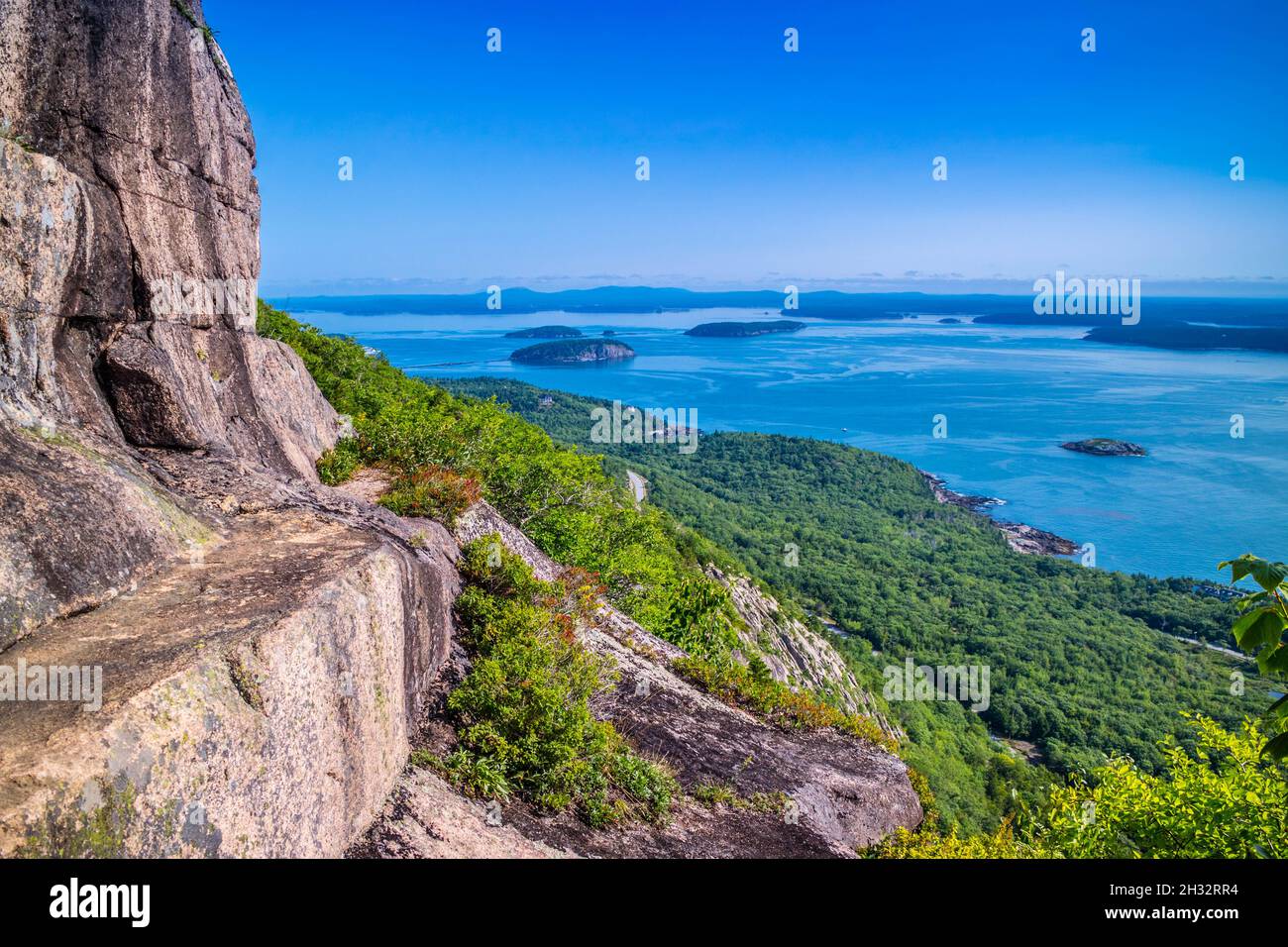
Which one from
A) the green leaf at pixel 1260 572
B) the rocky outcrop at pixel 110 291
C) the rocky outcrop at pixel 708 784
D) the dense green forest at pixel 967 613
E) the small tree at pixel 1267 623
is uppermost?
the rocky outcrop at pixel 110 291

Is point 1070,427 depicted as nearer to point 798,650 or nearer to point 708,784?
point 798,650

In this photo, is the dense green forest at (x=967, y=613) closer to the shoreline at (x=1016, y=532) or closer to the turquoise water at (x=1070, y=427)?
the shoreline at (x=1016, y=532)

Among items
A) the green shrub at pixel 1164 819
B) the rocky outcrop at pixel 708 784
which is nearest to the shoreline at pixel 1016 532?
the green shrub at pixel 1164 819

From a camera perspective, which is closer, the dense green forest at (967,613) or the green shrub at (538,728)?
the green shrub at (538,728)

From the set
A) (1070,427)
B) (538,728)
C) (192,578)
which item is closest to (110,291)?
(192,578)

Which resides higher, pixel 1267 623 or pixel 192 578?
pixel 1267 623
